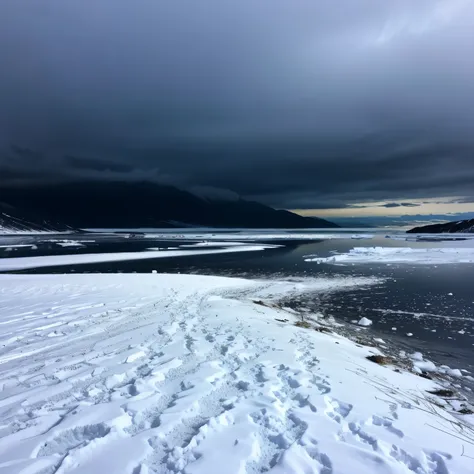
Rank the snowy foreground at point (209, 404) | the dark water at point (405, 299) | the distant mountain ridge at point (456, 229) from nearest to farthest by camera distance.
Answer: the snowy foreground at point (209, 404) → the dark water at point (405, 299) → the distant mountain ridge at point (456, 229)

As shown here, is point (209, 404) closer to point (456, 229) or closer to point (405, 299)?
point (405, 299)

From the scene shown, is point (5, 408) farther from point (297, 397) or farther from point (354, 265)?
point (354, 265)

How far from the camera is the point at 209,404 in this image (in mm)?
5227

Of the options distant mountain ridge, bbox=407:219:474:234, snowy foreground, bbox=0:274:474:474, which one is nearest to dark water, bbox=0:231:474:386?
snowy foreground, bbox=0:274:474:474

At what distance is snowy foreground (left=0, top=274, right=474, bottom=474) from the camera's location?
3943 millimetres

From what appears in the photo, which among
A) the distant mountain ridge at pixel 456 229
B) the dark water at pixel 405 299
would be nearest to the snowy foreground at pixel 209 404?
the dark water at pixel 405 299

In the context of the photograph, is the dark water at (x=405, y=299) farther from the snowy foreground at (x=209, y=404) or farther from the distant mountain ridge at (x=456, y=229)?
the distant mountain ridge at (x=456, y=229)

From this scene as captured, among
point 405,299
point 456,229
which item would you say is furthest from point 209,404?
point 456,229

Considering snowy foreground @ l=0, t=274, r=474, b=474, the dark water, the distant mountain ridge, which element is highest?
snowy foreground @ l=0, t=274, r=474, b=474

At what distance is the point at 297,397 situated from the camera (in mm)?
5492

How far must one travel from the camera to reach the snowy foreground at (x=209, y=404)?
3.94 m

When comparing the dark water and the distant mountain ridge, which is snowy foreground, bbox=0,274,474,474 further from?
the distant mountain ridge

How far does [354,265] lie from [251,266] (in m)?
8.62

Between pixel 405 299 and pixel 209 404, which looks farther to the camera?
pixel 405 299
